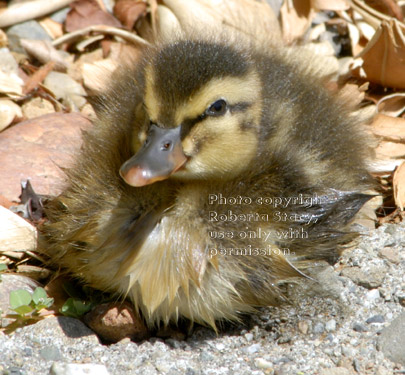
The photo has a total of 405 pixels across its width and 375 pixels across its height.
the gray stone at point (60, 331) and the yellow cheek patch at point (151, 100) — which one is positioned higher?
the yellow cheek patch at point (151, 100)

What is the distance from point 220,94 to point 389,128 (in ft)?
4.00

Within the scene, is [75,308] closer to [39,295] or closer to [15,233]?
[39,295]

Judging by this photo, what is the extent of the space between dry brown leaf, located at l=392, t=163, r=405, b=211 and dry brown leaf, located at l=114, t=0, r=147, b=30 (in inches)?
59.2

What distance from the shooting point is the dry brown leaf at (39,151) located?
2.69 m

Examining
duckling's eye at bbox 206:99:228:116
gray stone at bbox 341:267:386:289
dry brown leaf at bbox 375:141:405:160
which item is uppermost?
duckling's eye at bbox 206:99:228:116

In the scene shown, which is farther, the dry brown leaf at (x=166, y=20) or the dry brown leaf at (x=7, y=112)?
the dry brown leaf at (x=166, y=20)

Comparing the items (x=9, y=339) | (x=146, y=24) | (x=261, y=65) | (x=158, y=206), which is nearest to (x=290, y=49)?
(x=261, y=65)

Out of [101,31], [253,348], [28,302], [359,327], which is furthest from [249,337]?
[101,31]

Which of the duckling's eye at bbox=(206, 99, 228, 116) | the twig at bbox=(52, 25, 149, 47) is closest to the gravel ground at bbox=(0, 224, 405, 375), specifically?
the duckling's eye at bbox=(206, 99, 228, 116)

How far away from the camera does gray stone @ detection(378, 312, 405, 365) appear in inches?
79.6

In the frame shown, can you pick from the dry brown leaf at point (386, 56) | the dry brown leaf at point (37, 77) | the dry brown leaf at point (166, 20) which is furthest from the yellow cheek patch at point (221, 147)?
the dry brown leaf at point (37, 77)

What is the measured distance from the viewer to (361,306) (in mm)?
2244

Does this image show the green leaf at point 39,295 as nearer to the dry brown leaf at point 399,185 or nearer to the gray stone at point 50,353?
the gray stone at point 50,353

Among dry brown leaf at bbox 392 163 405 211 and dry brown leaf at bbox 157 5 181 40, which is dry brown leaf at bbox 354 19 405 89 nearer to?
dry brown leaf at bbox 392 163 405 211
